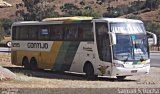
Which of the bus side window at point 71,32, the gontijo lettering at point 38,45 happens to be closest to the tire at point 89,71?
the bus side window at point 71,32

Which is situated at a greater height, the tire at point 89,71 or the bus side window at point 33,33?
the bus side window at point 33,33

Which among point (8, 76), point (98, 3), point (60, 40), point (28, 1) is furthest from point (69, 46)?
point (98, 3)

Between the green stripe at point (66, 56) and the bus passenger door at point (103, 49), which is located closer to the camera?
the bus passenger door at point (103, 49)

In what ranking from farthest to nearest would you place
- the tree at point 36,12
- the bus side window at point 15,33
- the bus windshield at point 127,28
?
the tree at point 36,12, the bus side window at point 15,33, the bus windshield at point 127,28

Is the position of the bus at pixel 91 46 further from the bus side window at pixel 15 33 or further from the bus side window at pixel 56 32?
the bus side window at pixel 15 33

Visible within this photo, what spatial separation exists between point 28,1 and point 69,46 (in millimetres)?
99280

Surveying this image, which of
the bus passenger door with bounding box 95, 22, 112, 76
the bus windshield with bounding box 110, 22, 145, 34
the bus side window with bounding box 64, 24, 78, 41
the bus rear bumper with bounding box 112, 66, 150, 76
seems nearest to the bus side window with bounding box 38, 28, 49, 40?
the bus side window with bounding box 64, 24, 78, 41

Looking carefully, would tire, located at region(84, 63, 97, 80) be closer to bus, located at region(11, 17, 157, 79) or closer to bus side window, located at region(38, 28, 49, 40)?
bus, located at region(11, 17, 157, 79)

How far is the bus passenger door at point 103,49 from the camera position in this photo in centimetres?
2179

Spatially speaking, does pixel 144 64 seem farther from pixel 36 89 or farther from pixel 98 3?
pixel 98 3

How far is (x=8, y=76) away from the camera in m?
17.4

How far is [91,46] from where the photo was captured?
23.0 m

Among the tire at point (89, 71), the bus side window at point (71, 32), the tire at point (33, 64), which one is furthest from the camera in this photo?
the tire at point (33, 64)

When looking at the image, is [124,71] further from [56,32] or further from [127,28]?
[56,32]
